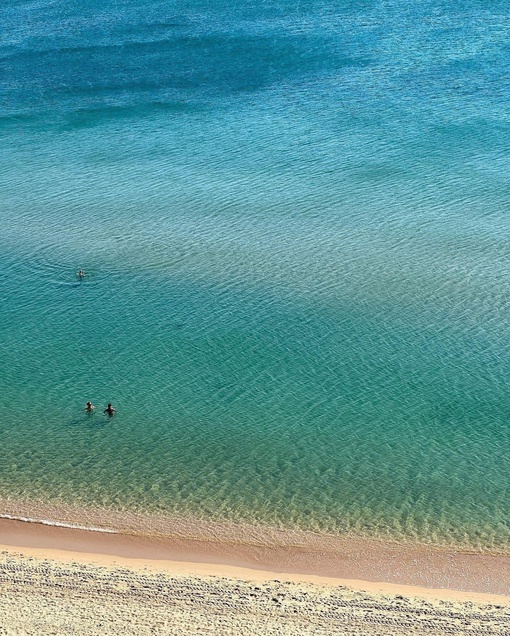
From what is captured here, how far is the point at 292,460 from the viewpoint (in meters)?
26.3

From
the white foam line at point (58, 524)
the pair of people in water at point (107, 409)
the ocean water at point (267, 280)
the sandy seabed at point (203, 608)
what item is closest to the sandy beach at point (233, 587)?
the sandy seabed at point (203, 608)

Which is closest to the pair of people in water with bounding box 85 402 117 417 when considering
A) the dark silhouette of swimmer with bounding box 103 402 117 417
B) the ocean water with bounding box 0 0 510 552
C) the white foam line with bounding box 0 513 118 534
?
the dark silhouette of swimmer with bounding box 103 402 117 417

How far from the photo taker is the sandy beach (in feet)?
63.5

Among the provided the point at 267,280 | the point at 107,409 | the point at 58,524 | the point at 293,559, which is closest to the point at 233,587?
the point at 293,559

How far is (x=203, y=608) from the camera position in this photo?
20.0 m

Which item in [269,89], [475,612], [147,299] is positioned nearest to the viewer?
[475,612]

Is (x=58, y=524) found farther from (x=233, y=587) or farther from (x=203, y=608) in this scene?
(x=203, y=608)

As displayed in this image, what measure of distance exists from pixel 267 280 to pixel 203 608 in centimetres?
1792

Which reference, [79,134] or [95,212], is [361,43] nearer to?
[79,134]

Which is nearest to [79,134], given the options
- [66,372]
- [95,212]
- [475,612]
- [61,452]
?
[95,212]

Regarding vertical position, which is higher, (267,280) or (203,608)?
(203,608)

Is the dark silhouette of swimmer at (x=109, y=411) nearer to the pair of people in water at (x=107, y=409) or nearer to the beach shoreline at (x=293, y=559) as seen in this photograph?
the pair of people in water at (x=107, y=409)

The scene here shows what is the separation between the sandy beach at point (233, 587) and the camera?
19344 millimetres

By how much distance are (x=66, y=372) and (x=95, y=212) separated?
1329cm
